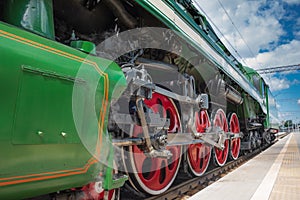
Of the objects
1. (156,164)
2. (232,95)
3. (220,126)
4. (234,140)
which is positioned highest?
A: (232,95)

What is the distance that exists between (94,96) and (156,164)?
64.8 inches

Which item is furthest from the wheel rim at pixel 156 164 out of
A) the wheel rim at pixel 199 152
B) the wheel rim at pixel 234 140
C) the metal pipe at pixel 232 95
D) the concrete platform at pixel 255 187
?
the wheel rim at pixel 234 140

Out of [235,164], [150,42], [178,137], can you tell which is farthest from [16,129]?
[235,164]

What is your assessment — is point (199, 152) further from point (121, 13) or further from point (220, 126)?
point (121, 13)

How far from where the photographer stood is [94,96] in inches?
55.1

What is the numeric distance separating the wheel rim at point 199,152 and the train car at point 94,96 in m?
0.03

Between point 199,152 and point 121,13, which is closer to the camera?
point 121,13

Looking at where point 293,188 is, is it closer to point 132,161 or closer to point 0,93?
point 132,161

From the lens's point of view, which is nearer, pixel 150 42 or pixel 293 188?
pixel 150 42

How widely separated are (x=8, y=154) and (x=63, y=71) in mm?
441

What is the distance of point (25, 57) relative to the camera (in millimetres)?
1058

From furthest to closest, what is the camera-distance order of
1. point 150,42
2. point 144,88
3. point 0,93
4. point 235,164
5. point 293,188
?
point 235,164
point 293,188
point 150,42
point 144,88
point 0,93

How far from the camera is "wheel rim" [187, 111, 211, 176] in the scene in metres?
3.65

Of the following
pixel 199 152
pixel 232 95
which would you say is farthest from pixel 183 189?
pixel 232 95
